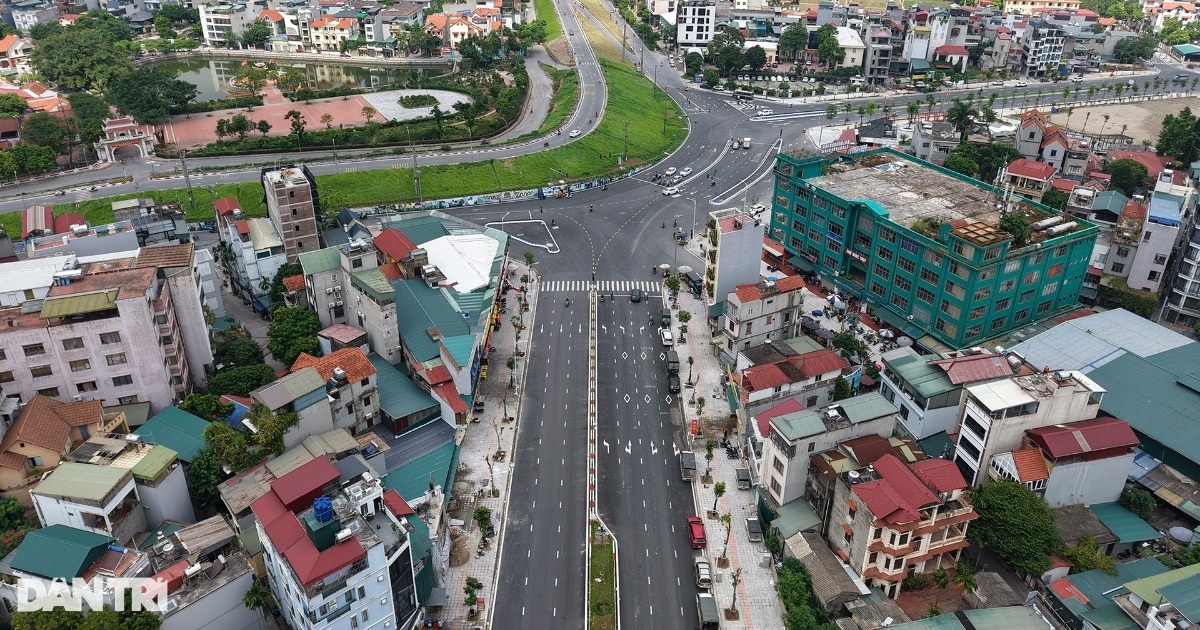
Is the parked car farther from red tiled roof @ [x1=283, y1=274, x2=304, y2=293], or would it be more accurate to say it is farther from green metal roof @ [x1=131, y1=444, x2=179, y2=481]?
red tiled roof @ [x1=283, y1=274, x2=304, y2=293]

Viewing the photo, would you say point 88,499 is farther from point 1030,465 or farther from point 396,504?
point 1030,465

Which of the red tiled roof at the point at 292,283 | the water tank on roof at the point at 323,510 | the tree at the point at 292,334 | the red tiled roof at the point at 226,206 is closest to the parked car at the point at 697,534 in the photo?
the water tank on roof at the point at 323,510

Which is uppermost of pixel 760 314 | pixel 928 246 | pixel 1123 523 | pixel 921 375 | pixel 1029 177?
pixel 928 246

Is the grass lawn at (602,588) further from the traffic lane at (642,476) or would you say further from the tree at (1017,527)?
the tree at (1017,527)

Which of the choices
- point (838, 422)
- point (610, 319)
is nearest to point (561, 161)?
point (610, 319)

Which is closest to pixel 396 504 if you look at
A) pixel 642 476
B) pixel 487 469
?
pixel 487 469

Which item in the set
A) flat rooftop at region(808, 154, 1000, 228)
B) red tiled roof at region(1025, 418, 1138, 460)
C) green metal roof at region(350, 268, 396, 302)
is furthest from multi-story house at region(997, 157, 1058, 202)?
green metal roof at region(350, 268, 396, 302)

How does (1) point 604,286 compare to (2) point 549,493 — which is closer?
(2) point 549,493
